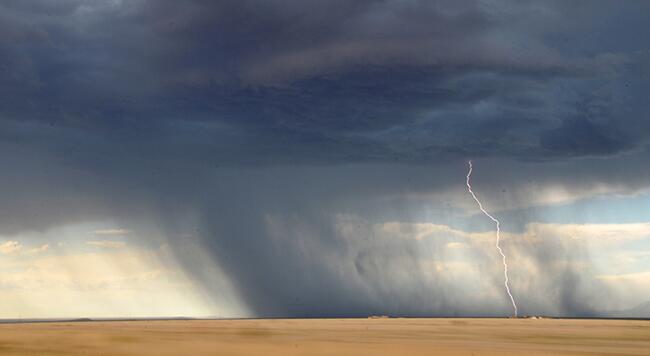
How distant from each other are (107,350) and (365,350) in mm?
19281

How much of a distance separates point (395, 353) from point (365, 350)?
8.70 feet

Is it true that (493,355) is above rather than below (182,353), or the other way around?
above

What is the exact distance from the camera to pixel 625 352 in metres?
57.7

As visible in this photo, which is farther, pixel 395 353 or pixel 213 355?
pixel 395 353

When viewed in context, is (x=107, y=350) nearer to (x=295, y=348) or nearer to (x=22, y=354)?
(x=22, y=354)

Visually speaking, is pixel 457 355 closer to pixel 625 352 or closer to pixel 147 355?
pixel 625 352

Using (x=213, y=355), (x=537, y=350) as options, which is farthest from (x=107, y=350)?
(x=537, y=350)

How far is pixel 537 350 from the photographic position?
57.6 meters

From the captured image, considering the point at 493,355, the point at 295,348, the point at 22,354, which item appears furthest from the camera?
the point at 295,348

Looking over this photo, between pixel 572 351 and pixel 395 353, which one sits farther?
pixel 572 351

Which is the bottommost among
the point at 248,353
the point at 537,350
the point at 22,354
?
the point at 22,354

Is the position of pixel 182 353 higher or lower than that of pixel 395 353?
lower

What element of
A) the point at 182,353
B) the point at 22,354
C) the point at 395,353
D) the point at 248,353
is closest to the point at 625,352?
the point at 395,353

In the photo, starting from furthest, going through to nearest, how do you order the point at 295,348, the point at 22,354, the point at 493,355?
the point at 295,348
the point at 493,355
the point at 22,354
